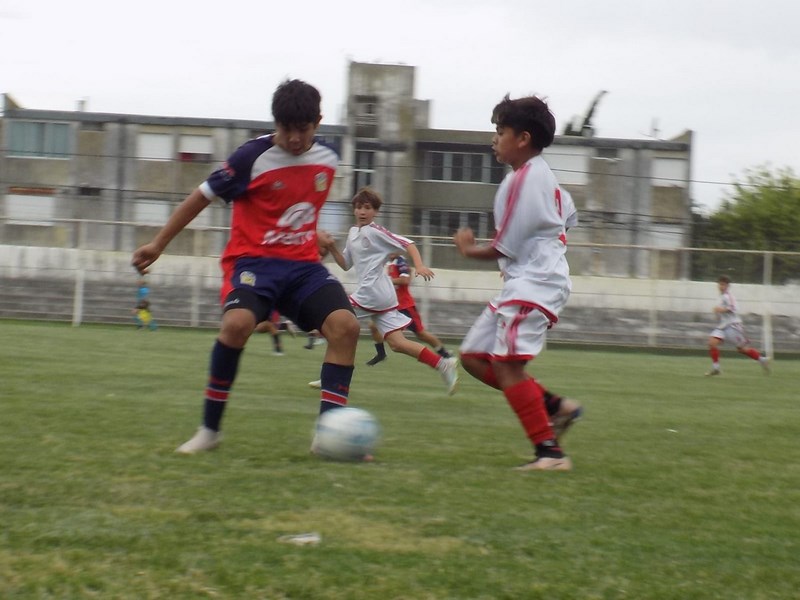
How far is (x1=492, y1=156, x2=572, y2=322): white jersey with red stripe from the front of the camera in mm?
5199

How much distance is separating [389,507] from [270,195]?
6.53 ft

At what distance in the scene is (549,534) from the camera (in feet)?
12.0

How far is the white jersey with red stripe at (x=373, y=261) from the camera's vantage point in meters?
11.4

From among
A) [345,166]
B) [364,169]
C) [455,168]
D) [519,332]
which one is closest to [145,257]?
[519,332]

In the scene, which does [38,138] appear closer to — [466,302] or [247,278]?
[466,302]

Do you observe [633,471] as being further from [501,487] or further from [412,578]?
[412,578]

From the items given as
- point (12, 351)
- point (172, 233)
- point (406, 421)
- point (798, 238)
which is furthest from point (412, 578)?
point (798, 238)

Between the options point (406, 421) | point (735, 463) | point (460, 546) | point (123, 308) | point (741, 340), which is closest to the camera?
point (460, 546)

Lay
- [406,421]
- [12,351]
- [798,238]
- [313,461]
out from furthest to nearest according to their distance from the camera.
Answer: [798,238] < [12,351] < [406,421] < [313,461]

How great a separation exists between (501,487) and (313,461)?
95cm

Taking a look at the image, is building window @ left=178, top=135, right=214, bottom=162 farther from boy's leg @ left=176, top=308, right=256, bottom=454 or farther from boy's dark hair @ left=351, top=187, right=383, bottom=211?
boy's leg @ left=176, top=308, right=256, bottom=454

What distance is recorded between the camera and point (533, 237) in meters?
5.26

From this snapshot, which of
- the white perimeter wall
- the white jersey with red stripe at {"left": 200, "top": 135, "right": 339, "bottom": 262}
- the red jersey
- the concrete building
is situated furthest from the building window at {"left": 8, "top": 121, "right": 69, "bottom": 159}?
the white jersey with red stripe at {"left": 200, "top": 135, "right": 339, "bottom": 262}

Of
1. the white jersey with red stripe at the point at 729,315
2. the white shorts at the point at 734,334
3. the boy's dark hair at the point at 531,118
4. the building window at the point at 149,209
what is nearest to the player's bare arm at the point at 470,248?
the boy's dark hair at the point at 531,118
